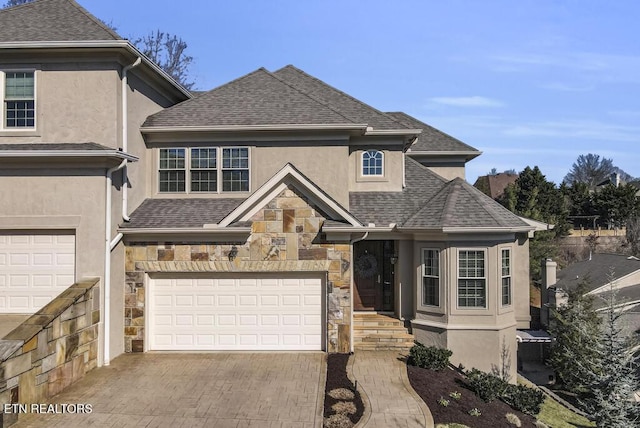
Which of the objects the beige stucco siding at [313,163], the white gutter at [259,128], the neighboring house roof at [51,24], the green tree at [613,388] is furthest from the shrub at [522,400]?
the neighboring house roof at [51,24]

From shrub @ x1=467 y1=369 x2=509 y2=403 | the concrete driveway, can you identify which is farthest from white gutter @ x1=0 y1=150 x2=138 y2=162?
shrub @ x1=467 y1=369 x2=509 y2=403

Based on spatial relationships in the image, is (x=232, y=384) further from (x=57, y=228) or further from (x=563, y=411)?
(x=563, y=411)

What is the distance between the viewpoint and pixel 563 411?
1421 centimetres

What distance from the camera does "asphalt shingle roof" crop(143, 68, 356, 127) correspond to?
1431 cm

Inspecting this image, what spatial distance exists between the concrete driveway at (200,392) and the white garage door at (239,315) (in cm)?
43

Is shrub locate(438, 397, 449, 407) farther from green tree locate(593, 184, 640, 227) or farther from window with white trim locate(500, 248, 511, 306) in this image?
green tree locate(593, 184, 640, 227)

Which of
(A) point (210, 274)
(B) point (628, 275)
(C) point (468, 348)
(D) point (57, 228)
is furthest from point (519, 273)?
(D) point (57, 228)

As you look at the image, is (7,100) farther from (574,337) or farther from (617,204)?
(617,204)

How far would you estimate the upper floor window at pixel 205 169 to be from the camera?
48.1 feet

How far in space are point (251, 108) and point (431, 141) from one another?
854 cm

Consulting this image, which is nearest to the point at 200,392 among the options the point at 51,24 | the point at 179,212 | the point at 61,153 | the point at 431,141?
the point at 179,212

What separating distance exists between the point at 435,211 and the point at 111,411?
31.8 feet

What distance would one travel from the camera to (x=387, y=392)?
34.4ft

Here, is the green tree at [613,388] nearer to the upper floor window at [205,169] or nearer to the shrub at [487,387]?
the shrub at [487,387]
